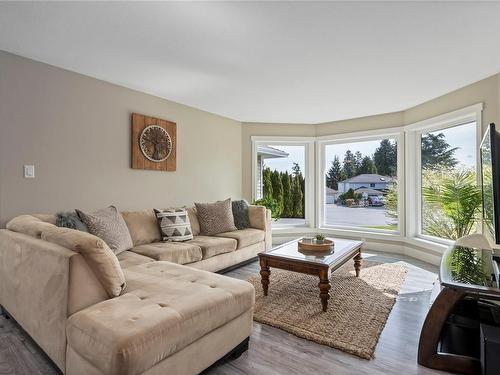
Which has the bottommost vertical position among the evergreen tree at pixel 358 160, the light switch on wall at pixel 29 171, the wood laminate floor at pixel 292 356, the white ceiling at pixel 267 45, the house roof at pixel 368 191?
the wood laminate floor at pixel 292 356

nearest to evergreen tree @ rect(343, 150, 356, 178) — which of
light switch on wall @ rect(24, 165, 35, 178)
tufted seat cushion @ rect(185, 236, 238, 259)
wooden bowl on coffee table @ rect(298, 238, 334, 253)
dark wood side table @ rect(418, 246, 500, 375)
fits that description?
wooden bowl on coffee table @ rect(298, 238, 334, 253)

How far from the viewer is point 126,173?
3.48 metres

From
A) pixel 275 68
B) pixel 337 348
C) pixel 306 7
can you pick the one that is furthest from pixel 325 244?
pixel 306 7

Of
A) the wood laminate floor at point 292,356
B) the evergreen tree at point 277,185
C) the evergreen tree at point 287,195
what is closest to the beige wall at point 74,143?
the wood laminate floor at point 292,356

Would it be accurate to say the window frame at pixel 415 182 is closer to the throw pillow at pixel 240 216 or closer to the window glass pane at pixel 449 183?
the window glass pane at pixel 449 183

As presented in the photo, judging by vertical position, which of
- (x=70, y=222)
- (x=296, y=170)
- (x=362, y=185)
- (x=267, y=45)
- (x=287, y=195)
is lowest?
(x=70, y=222)

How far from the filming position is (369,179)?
5.12 metres

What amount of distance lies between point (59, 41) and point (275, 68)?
1.95 m

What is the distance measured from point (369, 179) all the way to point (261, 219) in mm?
2286

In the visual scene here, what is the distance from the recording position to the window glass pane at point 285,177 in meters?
5.55

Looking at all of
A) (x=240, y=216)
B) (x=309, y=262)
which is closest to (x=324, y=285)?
(x=309, y=262)

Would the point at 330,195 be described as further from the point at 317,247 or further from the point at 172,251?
the point at 172,251

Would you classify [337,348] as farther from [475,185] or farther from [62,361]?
[475,185]

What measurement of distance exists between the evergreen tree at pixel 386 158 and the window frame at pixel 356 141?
0.14m
